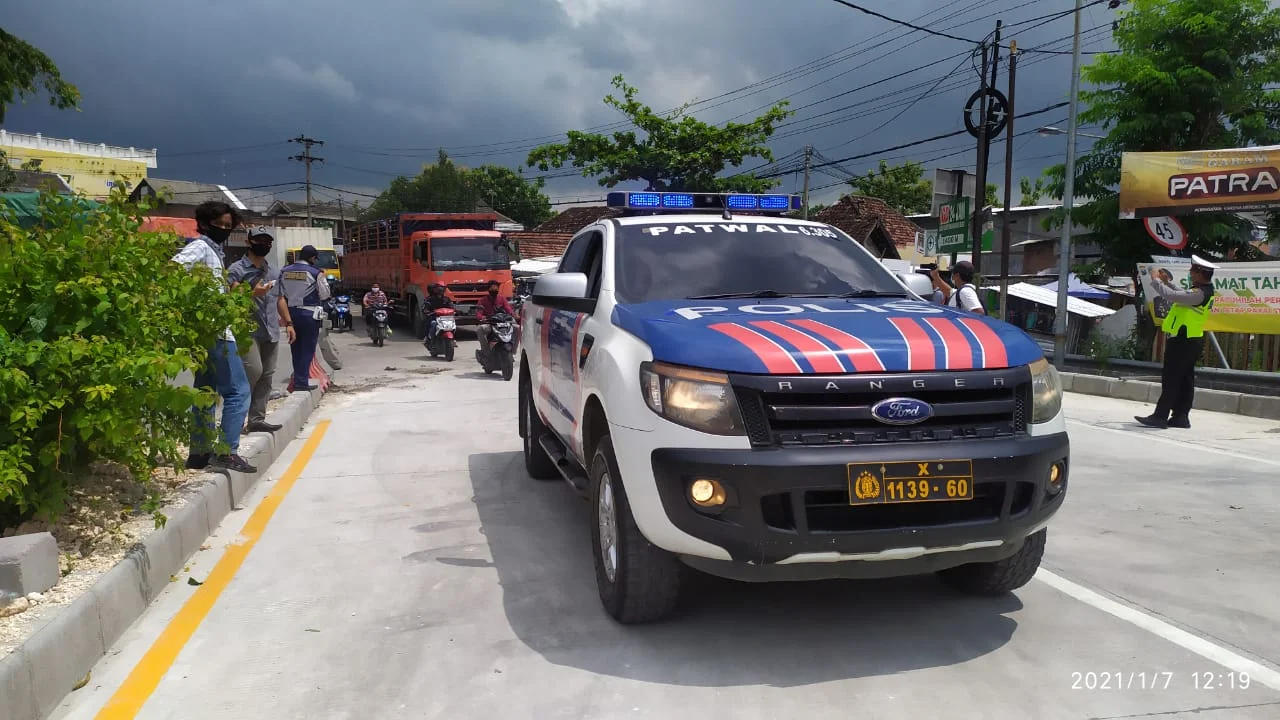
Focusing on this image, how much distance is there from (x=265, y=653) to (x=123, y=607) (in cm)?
78

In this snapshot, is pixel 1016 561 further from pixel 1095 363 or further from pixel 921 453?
pixel 1095 363

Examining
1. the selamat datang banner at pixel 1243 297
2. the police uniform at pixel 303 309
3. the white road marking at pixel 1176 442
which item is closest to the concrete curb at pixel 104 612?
the police uniform at pixel 303 309

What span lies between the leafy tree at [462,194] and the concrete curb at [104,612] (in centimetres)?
6894

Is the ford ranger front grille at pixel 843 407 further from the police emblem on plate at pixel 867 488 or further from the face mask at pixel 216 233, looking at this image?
the face mask at pixel 216 233

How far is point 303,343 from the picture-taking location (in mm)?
11195

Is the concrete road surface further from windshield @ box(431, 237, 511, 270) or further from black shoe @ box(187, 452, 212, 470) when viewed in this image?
windshield @ box(431, 237, 511, 270)

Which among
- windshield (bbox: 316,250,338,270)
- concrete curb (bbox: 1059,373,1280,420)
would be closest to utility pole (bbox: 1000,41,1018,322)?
concrete curb (bbox: 1059,373,1280,420)

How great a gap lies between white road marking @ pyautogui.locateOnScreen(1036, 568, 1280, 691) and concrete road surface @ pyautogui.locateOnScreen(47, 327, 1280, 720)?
1 cm

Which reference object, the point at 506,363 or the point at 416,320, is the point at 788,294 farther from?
the point at 416,320

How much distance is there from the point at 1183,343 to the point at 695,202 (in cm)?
648

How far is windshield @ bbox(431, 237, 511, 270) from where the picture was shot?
77.6 feet

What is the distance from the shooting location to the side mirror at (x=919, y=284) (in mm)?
5057

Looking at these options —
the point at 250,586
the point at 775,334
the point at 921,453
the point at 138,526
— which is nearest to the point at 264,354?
the point at 138,526

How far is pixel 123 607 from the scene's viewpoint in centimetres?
413
